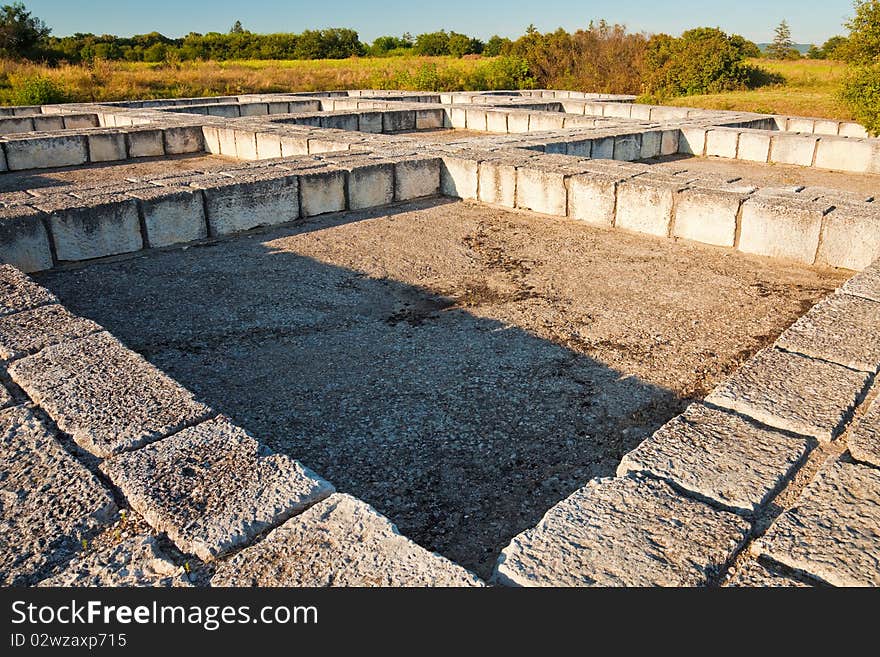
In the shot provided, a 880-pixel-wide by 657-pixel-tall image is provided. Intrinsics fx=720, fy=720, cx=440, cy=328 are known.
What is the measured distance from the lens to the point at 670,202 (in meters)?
6.68

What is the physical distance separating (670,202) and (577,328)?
2551 mm

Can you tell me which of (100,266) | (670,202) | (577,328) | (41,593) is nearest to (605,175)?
(670,202)

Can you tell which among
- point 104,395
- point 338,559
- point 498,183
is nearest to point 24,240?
point 104,395

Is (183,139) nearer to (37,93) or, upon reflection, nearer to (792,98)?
(37,93)

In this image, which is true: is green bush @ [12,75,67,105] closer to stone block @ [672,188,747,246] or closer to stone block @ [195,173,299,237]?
stone block @ [195,173,299,237]

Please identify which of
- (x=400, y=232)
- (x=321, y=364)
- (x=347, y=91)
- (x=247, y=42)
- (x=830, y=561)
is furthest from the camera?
(x=247, y=42)

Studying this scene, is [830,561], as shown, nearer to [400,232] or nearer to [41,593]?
[41,593]

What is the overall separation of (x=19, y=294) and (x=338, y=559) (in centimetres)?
285

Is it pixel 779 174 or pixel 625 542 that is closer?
pixel 625 542

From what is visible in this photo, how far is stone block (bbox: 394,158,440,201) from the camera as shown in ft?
26.3

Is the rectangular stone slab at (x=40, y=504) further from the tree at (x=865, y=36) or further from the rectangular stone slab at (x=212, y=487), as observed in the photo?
the tree at (x=865, y=36)

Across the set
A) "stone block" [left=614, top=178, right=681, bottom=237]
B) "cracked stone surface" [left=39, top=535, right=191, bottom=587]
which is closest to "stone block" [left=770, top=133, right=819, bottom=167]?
"stone block" [left=614, top=178, right=681, bottom=237]

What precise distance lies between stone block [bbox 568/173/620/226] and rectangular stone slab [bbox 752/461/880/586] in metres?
4.98

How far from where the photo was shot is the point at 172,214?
6531mm
